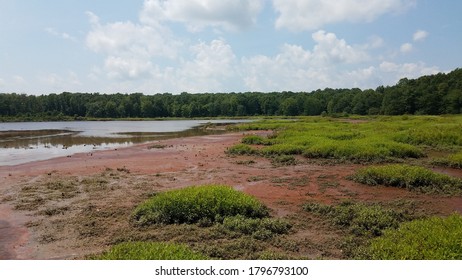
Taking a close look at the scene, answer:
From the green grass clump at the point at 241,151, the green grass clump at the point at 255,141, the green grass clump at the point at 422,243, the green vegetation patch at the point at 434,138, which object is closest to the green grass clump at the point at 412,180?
the green grass clump at the point at 422,243

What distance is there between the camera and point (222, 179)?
17.3m

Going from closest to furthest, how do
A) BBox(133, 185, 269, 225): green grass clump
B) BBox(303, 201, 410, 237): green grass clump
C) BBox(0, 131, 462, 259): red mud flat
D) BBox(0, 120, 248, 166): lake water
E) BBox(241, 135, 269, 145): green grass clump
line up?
BBox(0, 131, 462, 259): red mud flat, BBox(303, 201, 410, 237): green grass clump, BBox(133, 185, 269, 225): green grass clump, BBox(0, 120, 248, 166): lake water, BBox(241, 135, 269, 145): green grass clump

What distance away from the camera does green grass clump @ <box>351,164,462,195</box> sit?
563 inches

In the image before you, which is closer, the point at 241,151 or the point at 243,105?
the point at 241,151

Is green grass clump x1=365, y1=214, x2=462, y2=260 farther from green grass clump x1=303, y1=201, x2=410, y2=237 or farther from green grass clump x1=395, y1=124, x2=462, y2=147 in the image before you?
green grass clump x1=395, y1=124, x2=462, y2=147

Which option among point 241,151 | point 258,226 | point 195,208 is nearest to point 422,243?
point 258,226

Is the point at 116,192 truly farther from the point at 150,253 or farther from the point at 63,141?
the point at 63,141

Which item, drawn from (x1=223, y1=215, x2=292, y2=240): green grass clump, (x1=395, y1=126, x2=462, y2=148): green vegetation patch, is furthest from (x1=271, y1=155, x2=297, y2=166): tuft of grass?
(x1=395, y1=126, x2=462, y2=148): green vegetation patch

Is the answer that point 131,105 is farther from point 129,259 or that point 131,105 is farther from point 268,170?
point 129,259

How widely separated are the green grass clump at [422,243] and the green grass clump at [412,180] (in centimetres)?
597

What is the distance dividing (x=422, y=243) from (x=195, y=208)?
590cm

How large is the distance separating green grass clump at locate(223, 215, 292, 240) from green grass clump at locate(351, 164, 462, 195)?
7286 millimetres

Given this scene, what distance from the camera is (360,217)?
33.2ft

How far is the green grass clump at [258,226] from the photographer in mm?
9227
